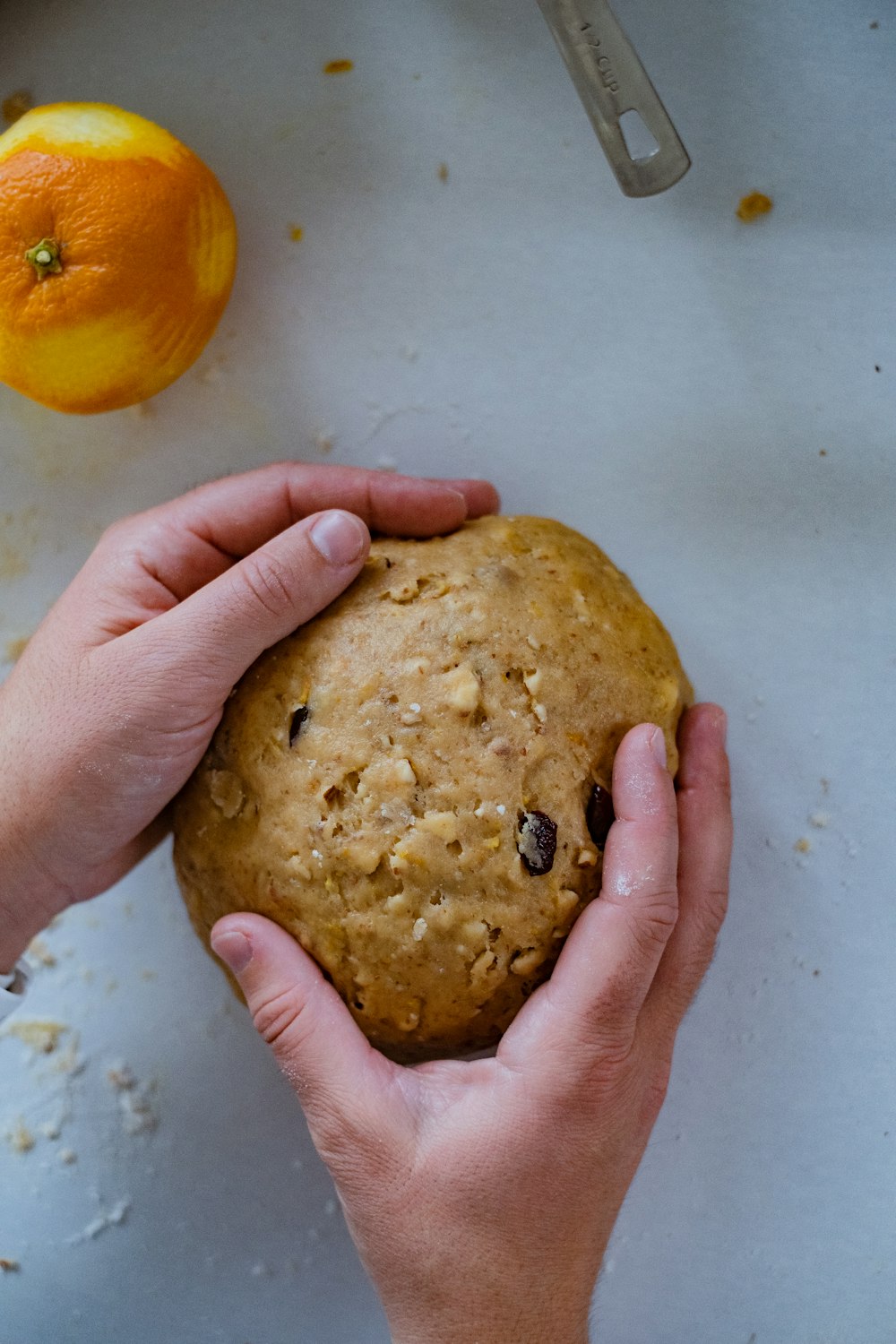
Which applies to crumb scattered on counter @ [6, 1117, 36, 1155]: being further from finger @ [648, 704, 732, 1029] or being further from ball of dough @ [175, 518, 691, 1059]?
finger @ [648, 704, 732, 1029]

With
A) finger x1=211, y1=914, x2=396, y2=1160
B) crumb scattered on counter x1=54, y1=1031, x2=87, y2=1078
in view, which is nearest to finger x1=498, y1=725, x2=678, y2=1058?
finger x1=211, y1=914, x2=396, y2=1160

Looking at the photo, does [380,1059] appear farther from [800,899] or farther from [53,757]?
[800,899]

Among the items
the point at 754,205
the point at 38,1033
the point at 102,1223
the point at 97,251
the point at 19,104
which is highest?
the point at 19,104

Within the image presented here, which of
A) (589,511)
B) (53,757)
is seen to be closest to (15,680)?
(53,757)

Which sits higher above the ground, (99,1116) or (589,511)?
(589,511)

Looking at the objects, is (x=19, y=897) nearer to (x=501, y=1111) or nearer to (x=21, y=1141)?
(x=21, y=1141)

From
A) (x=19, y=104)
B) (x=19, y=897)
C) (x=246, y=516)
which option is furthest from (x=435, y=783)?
(x=19, y=104)
